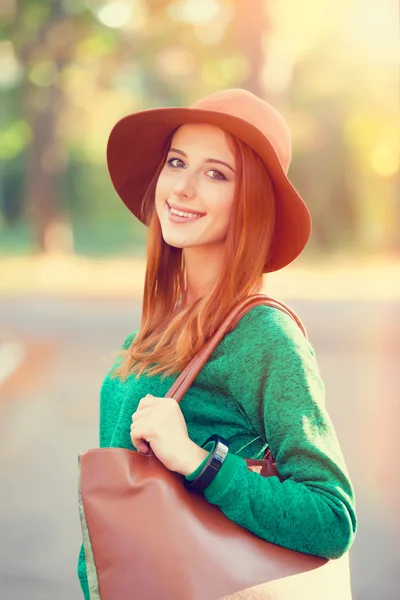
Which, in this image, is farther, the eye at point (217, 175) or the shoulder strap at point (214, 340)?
the eye at point (217, 175)

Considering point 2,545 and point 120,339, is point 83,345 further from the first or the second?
point 2,545

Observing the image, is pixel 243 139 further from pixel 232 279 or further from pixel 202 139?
pixel 232 279

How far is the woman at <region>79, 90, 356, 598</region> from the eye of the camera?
6.33 feet

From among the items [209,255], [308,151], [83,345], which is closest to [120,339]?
[83,345]

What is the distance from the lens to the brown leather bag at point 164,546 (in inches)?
73.0

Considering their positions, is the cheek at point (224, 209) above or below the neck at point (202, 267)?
above

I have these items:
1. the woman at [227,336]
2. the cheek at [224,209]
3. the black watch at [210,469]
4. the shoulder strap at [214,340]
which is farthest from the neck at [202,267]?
the black watch at [210,469]

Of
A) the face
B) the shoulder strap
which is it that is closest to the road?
the face

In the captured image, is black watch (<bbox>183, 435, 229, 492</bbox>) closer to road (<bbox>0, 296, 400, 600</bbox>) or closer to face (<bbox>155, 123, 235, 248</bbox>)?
face (<bbox>155, 123, 235, 248</bbox>)

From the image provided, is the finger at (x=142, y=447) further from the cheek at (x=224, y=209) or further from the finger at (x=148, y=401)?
the cheek at (x=224, y=209)

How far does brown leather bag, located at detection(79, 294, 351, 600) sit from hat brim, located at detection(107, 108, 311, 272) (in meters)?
0.73

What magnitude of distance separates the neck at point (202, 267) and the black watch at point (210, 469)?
60 cm

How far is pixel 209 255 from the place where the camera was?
2.47 meters

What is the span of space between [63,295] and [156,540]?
1521 centimetres
